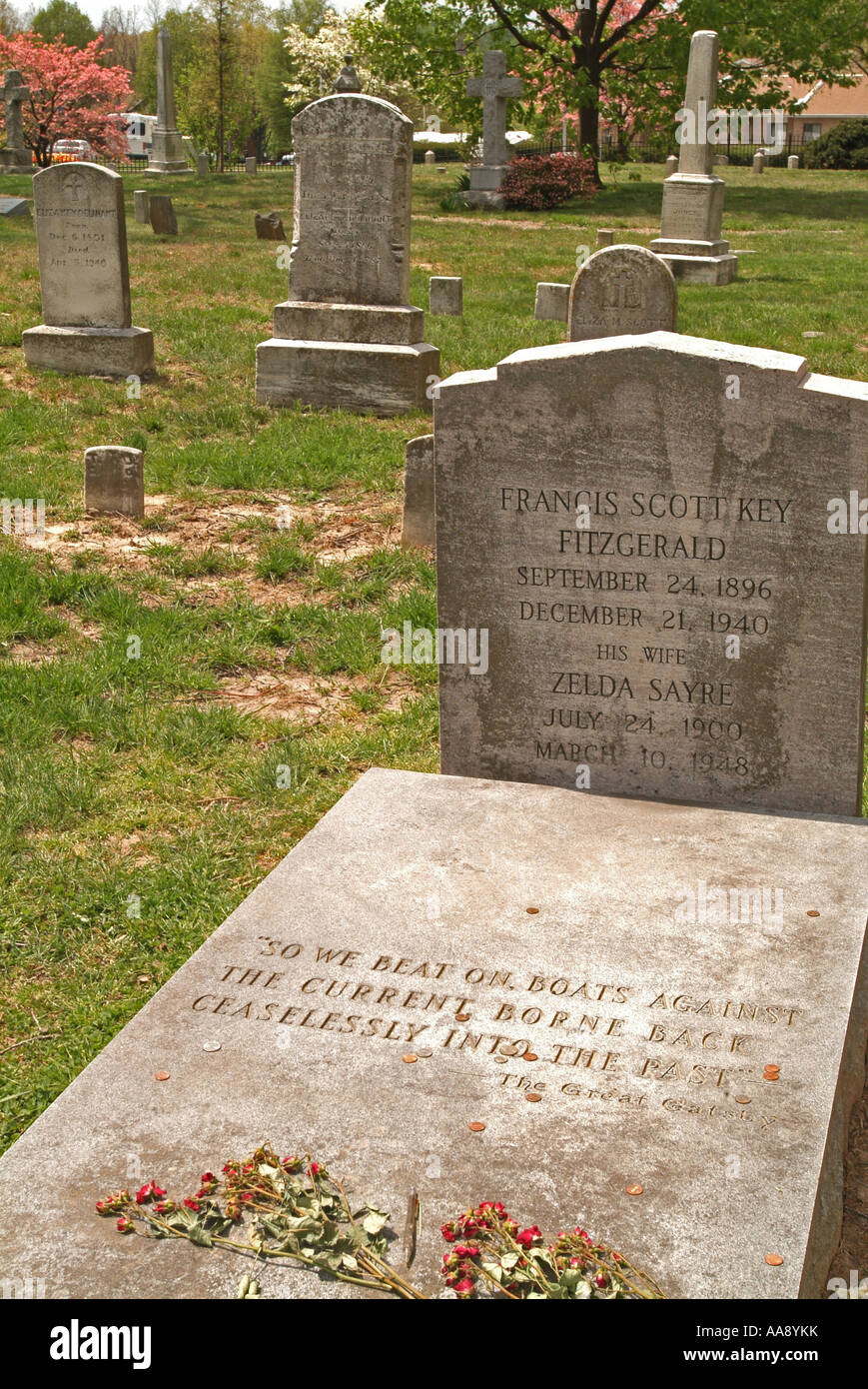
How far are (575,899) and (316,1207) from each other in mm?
1353

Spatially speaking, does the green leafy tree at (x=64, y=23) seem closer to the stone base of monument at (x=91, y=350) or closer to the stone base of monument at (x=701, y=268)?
the stone base of monument at (x=701, y=268)

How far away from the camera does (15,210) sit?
22219 millimetres

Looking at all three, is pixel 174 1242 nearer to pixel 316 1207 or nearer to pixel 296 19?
pixel 316 1207

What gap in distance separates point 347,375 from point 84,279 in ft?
8.50

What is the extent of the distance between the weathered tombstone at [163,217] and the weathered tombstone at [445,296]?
763 centimetres

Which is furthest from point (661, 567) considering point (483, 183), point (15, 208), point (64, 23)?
point (64, 23)

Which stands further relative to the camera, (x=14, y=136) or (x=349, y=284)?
(x=14, y=136)

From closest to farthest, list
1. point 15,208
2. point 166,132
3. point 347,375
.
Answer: point 347,375 < point 15,208 < point 166,132

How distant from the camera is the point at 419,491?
775cm

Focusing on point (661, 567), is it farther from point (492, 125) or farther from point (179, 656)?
point (492, 125)

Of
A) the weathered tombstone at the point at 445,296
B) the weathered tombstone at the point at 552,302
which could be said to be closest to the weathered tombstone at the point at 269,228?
the weathered tombstone at the point at 445,296

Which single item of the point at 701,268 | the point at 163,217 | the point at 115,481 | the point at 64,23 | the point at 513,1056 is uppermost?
the point at 64,23

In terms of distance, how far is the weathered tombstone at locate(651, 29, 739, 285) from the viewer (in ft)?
60.4
